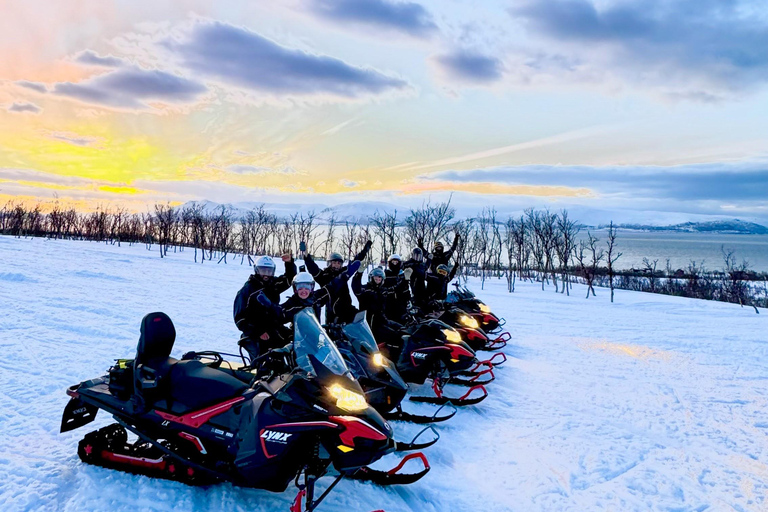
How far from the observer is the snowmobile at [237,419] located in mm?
2992

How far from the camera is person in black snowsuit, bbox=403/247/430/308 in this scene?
8789mm

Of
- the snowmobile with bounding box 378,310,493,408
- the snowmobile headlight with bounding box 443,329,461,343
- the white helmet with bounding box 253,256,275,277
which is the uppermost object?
the white helmet with bounding box 253,256,275,277

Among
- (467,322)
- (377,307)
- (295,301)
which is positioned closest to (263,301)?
(295,301)

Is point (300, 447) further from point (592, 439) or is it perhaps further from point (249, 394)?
point (592, 439)

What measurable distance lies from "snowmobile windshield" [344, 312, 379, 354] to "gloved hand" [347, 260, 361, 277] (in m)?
1.57

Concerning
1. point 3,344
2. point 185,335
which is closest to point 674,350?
point 185,335

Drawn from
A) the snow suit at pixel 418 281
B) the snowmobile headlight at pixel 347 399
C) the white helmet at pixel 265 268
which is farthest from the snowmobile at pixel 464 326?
the snowmobile headlight at pixel 347 399

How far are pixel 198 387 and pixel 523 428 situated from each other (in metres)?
3.77

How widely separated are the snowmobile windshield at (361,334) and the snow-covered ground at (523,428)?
3.37ft

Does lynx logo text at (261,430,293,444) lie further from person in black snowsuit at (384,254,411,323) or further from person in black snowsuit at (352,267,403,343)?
person in black snowsuit at (384,254,411,323)

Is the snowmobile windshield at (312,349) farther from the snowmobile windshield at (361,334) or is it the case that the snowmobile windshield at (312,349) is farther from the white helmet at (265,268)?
the white helmet at (265,268)

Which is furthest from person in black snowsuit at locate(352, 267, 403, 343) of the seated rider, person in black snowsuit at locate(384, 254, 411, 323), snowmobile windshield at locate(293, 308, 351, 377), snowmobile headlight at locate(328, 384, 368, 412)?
snowmobile headlight at locate(328, 384, 368, 412)

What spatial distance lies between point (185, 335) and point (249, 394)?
5.74 metres

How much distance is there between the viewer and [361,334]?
15.9ft
